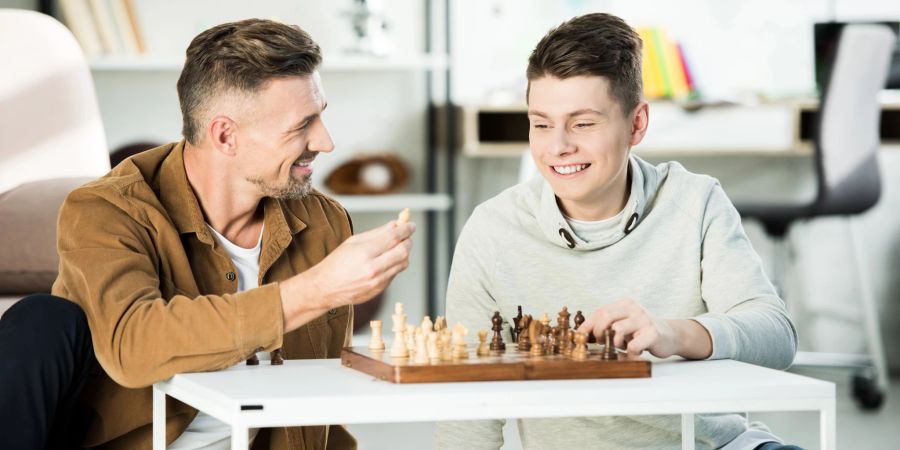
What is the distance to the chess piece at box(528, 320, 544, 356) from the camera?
56.4 inches

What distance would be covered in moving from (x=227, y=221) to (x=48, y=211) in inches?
26.3

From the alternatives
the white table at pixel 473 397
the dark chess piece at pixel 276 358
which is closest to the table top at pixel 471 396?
the white table at pixel 473 397

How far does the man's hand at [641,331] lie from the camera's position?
144cm

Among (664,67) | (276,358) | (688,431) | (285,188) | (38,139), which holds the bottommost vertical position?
(688,431)

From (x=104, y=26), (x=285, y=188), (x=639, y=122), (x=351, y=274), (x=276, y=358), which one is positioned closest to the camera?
(x=351, y=274)

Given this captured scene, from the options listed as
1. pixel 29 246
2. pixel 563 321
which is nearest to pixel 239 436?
pixel 563 321

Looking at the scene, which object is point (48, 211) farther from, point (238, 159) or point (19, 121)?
point (238, 159)

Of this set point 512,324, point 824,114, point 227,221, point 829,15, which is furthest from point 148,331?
point 829,15

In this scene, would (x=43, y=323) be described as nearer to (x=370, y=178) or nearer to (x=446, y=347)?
(x=446, y=347)

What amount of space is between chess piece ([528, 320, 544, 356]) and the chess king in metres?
0.28

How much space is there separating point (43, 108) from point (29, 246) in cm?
43

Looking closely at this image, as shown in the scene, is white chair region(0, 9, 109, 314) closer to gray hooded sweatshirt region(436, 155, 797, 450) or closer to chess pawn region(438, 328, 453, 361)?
gray hooded sweatshirt region(436, 155, 797, 450)

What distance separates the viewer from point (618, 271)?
1.79 m

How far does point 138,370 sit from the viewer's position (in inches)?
55.2
